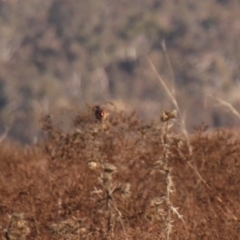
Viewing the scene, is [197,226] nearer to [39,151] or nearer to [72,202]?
[72,202]

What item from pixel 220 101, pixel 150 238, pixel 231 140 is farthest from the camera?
pixel 231 140

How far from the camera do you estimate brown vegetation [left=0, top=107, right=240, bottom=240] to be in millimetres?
5789

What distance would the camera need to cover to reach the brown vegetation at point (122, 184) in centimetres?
579

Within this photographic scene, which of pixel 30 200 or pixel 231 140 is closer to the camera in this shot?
pixel 30 200

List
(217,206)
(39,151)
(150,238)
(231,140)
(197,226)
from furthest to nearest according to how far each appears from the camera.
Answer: (39,151), (231,140), (217,206), (197,226), (150,238)

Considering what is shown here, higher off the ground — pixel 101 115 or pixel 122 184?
pixel 101 115

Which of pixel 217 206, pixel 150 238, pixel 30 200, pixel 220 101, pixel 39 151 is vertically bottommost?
pixel 150 238

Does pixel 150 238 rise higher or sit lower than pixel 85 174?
lower

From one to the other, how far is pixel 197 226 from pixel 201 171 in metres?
1.55

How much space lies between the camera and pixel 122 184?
20.6 ft

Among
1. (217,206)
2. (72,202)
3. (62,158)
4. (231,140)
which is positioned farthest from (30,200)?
(231,140)

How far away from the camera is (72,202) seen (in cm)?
701

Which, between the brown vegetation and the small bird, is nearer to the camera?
the brown vegetation

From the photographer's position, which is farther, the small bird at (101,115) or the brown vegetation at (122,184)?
the small bird at (101,115)
